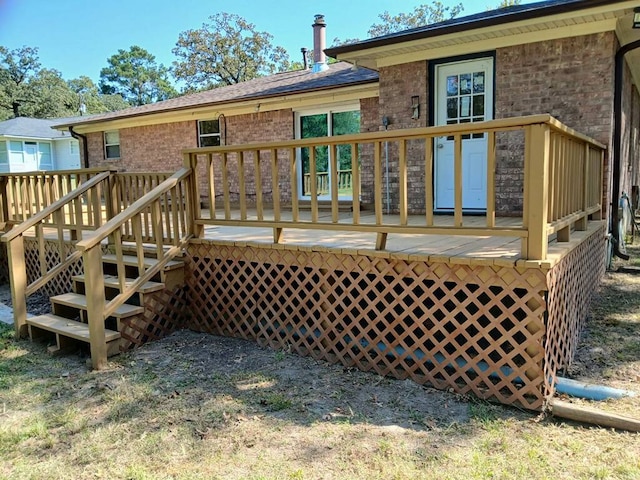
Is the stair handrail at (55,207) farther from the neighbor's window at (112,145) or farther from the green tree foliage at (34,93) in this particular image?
the green tree foliage at (34,93)

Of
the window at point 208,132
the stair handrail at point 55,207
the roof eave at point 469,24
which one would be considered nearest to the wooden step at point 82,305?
the stair handrail at point 55,207

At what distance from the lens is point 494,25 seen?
20.2 feet

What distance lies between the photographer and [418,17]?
40.4 m

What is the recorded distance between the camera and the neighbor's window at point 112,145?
45.7ft

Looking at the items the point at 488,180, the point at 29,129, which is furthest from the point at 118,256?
the point at 29,129

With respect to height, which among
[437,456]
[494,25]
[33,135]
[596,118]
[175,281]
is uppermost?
[33,135]

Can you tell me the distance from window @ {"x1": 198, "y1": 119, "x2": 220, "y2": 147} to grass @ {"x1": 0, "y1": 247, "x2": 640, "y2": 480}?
8.06 meters

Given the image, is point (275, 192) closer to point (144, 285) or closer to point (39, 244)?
point (144, 285)

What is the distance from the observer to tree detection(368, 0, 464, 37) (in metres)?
40.4

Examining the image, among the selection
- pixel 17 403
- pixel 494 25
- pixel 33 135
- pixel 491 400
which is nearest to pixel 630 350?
pixel 491 400

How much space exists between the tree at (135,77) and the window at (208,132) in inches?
1934

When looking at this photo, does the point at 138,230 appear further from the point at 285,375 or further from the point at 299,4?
the point at 299,4

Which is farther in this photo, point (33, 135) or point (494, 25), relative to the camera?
point (33, 135)

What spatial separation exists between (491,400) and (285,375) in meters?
1.56
